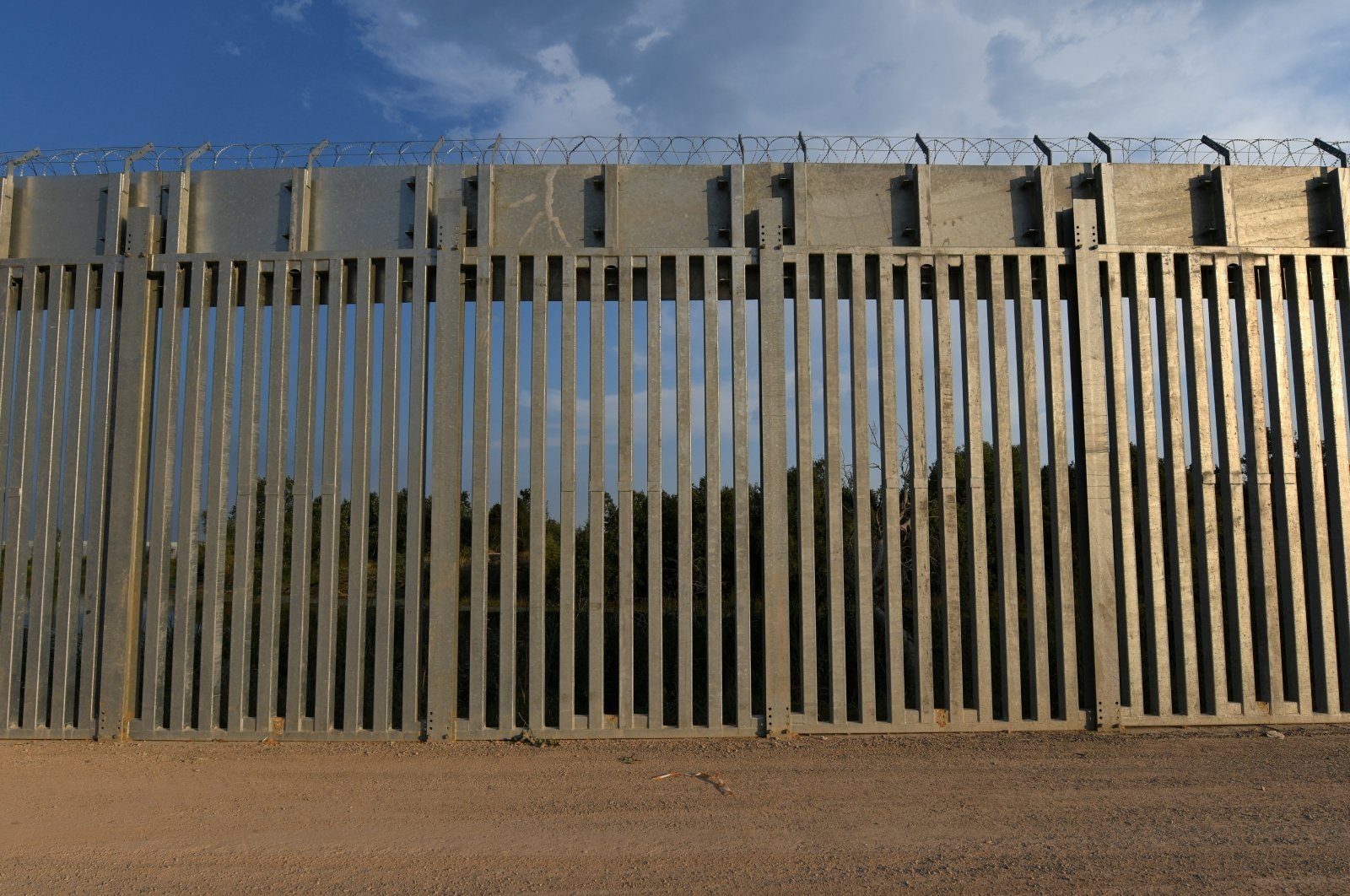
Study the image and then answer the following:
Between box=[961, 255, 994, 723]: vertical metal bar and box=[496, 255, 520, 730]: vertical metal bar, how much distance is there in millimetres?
3095

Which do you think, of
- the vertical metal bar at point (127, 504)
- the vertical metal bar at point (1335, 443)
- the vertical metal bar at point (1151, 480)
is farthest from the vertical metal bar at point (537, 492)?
the vertical metal bar at point (1335, 443)

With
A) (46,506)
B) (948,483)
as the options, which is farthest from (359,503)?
(948,483)

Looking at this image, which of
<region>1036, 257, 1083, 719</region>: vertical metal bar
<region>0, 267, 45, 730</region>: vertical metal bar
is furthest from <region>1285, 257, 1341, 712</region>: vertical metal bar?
<region>0, 267, 45, 730</region>: vertical metal bar

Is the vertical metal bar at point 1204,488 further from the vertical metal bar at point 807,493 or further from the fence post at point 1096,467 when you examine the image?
the vertical metal bar at point 807,493

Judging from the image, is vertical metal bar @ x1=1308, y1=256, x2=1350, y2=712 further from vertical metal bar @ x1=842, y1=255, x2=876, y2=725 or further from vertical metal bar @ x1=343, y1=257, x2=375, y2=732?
vertical metal bar @ x1=343, y1=257, x2=375, y2=732

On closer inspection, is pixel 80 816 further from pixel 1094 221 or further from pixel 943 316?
pixel 1094 221

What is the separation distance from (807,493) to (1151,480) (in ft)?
9.44

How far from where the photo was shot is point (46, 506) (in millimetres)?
7598

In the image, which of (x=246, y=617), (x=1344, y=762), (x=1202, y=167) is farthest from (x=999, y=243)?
(x=246, y=617)

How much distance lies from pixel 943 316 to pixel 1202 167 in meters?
2.77

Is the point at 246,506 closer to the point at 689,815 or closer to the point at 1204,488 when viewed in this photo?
the point at 689,815

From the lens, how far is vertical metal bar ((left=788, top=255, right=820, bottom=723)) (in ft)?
24.1

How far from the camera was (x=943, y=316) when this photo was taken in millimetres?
7688

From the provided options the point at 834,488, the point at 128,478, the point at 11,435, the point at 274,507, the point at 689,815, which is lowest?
the point at 689,815
